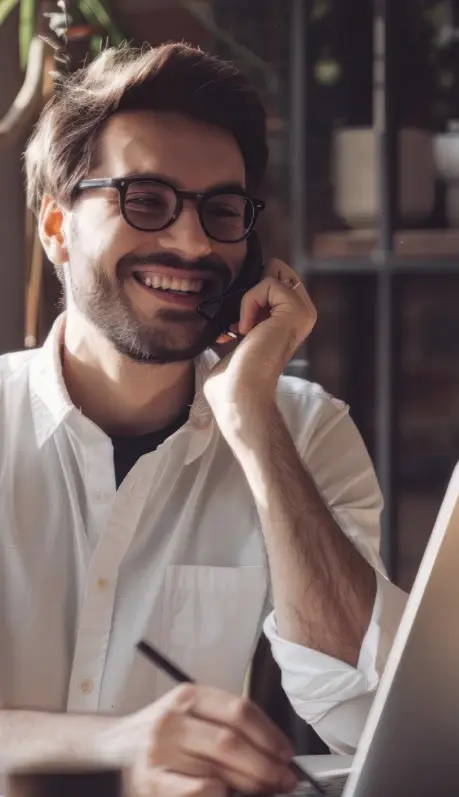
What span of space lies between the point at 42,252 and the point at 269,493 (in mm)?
591

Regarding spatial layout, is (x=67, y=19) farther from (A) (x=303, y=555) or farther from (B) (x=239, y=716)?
(B) (x=239, y=716)

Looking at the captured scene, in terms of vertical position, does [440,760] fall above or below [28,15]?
below

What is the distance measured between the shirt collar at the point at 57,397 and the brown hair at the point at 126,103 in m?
0.23

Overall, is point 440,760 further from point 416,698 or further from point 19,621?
point 19,621

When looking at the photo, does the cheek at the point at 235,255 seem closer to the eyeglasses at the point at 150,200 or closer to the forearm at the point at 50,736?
the eyeglasses at the point at 150,200

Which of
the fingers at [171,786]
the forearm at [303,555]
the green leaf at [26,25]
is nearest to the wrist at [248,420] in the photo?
the forearm at [303,555]

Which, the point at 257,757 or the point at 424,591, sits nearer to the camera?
the point at 424,591

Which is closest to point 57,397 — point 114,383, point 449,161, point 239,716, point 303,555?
point 114,383

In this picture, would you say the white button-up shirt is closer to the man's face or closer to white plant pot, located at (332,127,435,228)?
Answer: the man's face

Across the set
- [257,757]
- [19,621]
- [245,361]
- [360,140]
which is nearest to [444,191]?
[360,140]

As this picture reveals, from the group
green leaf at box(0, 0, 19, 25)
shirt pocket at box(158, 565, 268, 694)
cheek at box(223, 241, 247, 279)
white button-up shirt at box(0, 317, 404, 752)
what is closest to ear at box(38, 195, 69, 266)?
white button-up shirt at box(0, 317, 404, 752)

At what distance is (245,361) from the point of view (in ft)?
4.75

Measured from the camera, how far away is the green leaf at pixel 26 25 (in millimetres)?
1688

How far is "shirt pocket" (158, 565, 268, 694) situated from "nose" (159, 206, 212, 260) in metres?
0.47
